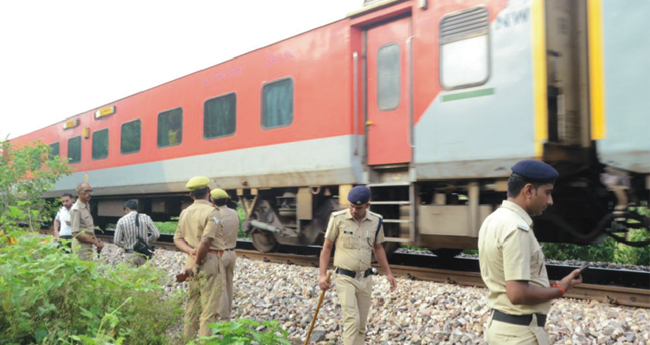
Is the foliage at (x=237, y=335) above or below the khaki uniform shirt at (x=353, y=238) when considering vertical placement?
below

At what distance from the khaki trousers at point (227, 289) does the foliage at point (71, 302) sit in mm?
1472

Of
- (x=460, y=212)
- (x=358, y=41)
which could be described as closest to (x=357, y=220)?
(x=460, y=212)

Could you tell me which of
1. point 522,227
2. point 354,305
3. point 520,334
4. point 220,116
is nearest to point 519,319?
point 520,334

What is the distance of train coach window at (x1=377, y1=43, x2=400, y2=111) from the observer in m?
7.05

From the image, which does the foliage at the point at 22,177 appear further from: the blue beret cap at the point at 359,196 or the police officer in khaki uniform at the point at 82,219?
the blue beret cap at the point at 359,196

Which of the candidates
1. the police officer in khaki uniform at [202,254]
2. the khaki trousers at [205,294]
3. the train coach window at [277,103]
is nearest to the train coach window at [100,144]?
the train coach window at [277,103]

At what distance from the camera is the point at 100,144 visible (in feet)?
45.8

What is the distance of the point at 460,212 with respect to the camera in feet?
20.5

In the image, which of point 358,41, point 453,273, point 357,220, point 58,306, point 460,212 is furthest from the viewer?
point 358,41

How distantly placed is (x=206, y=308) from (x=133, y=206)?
2528 mm

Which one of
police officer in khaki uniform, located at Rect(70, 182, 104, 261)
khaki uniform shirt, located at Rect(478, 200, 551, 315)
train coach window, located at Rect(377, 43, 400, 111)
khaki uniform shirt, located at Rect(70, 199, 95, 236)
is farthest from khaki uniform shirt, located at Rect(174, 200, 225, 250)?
train coach window, located at Rect(377, 43, 400, 111)

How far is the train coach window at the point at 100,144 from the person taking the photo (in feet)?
44.8

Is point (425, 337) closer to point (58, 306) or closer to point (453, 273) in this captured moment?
point (453, 273)

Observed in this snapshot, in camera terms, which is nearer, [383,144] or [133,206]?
[133,206]
